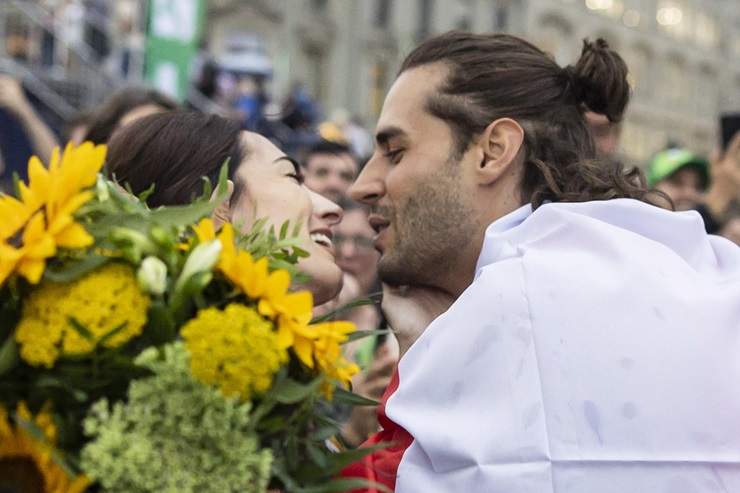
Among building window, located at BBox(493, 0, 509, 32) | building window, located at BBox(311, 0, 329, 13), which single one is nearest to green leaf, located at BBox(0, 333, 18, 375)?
building window, located at BBox(311, 0, 329, 13)

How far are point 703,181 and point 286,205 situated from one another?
225 inches

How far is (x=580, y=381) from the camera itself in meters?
2.88

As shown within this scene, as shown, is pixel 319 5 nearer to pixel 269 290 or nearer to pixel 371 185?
pixel 371 185

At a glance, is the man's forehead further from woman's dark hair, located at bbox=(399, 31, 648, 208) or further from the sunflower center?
the sunflower center

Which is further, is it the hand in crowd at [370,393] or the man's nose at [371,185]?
the hand in crowd at [370,393]

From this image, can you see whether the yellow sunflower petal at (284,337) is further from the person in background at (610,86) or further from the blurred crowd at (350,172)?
the person in background at (610,86)

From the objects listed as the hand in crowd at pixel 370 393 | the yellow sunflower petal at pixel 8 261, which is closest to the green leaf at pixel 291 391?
the yellow sunflower petal at pixel 8 261

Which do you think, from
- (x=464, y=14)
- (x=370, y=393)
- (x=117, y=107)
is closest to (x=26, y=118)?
(x=117, y=107)

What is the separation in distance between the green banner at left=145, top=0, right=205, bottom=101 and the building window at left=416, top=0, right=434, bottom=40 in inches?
1735

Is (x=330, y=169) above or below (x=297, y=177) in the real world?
below

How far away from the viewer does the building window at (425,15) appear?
54.2m

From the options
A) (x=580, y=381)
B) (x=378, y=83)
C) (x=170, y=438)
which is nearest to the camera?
(x=170, y=438)

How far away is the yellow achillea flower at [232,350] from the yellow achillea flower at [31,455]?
10.6 inches

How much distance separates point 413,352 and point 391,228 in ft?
2.96
